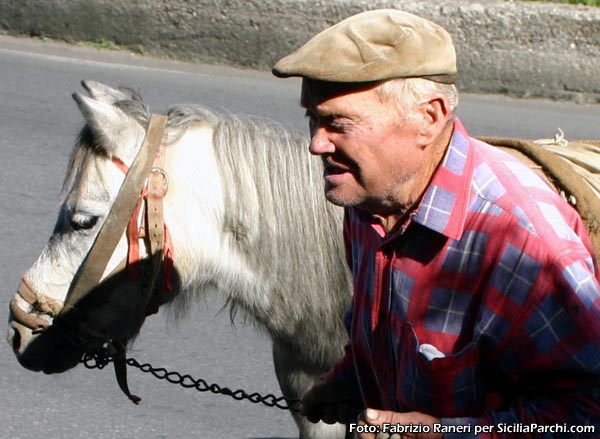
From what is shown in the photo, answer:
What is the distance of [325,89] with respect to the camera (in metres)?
1.95

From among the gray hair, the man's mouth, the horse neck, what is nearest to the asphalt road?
the horse neck

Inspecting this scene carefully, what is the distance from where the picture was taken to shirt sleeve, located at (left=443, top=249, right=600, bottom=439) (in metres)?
1.81

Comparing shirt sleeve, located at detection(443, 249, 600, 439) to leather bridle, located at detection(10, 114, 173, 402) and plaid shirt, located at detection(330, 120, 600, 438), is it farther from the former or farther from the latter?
leather bridle, located at detection(10, 114, 173, 402)

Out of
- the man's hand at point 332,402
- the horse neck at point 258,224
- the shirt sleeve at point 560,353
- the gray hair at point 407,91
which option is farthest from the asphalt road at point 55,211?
the shirt sleeve at point 560,353

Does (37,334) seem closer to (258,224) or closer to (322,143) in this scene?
(258,224)

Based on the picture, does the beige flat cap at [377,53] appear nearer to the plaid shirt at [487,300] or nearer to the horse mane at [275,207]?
the plaid shirt at [487,300]

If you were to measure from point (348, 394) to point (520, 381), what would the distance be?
0.64 meters

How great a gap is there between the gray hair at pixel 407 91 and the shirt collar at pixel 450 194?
5.4 inches

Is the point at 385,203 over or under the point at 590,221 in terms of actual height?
over

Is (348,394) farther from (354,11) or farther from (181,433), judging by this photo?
(354,11)

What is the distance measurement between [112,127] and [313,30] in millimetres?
5897

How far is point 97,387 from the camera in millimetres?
4277

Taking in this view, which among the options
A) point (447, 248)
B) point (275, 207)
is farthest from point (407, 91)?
point (275, 207)

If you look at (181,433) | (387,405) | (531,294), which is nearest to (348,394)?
(387,405)
